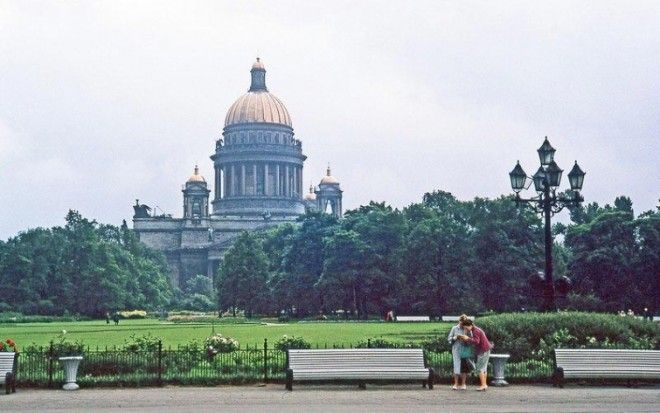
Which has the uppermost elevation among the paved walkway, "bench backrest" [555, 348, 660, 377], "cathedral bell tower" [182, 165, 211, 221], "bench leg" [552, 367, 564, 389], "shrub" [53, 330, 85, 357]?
"cathedral bell tower" [182, 165, 211, 221]

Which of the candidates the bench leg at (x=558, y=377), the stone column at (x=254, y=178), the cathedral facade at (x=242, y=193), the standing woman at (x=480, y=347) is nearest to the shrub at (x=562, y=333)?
the bench leg at (x=558, y=377)

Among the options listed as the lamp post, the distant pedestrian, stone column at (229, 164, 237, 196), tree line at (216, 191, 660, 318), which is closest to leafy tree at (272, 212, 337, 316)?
tree line at (216, 191, 660, 318)

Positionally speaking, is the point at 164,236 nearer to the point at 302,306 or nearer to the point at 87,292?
the point at 87,292

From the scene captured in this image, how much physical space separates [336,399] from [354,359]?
1.96 meters

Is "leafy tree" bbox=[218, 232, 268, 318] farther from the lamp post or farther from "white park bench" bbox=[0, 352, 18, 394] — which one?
"white park bench" bbox=[0, 352, 18, 394]

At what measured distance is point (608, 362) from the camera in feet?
74.7

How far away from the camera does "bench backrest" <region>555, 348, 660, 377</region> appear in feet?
74.2

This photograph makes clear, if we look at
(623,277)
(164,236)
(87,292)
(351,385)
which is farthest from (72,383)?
(164,236)

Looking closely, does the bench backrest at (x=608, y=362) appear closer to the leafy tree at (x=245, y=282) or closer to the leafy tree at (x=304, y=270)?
the leafy tree at (x=304, y=270)

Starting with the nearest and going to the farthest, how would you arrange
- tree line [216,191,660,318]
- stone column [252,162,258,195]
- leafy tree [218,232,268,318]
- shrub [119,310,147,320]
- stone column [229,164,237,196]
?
1. tree line [216,191,660,318]
2. leafy tree [218,232,268,318]
3. shrub [119,310,147,320]
4. stone column [252,162,258,195]
5. stone column [229,164,237,196]

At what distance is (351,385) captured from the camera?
23.1 m

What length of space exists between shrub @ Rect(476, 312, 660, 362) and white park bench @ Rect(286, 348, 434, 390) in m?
4.22

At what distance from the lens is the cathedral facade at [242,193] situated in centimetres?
14938

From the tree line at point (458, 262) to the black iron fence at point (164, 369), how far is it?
3527 centimetres
